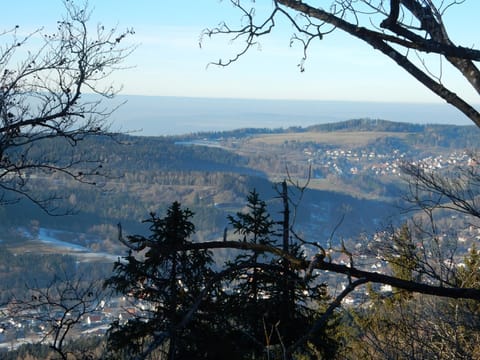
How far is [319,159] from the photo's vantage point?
12725 centimetres

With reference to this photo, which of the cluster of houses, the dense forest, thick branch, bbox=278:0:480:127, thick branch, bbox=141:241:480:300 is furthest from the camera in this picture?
the cluster of houses

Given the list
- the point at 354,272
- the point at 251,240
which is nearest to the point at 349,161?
the point at 251,240

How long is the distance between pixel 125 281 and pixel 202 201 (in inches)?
3271

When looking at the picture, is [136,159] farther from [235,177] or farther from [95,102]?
[95,102]

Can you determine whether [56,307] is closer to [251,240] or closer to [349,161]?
[251,240]

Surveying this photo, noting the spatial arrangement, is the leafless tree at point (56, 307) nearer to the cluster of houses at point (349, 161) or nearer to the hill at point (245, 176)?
the hill at point (245, 176)

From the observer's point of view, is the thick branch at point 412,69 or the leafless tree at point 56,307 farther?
the leafless tree at point 56,307

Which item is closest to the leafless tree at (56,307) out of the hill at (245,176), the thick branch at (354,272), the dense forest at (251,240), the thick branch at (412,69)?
the dense forest at (251,240)

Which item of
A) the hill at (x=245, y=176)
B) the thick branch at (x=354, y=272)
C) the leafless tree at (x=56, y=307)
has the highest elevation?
the thick branch at (x=354, y=272)

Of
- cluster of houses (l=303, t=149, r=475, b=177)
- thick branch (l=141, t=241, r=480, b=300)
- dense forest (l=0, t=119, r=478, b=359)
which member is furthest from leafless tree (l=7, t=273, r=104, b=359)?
cluster of houses (l=303, t=149, r=475, b=177)

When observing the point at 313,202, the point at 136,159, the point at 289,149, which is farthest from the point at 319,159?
the point at 136,159

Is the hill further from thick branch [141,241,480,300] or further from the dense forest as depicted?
thick branch [141,241,480,300]

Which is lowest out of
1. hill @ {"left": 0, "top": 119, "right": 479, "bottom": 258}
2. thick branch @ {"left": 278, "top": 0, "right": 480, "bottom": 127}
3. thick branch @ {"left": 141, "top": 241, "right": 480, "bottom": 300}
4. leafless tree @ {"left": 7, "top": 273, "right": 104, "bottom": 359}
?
hill @ {"left": 0, "top": 119, "right": 479, "bottom": 258}

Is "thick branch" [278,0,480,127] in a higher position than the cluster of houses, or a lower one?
higher
